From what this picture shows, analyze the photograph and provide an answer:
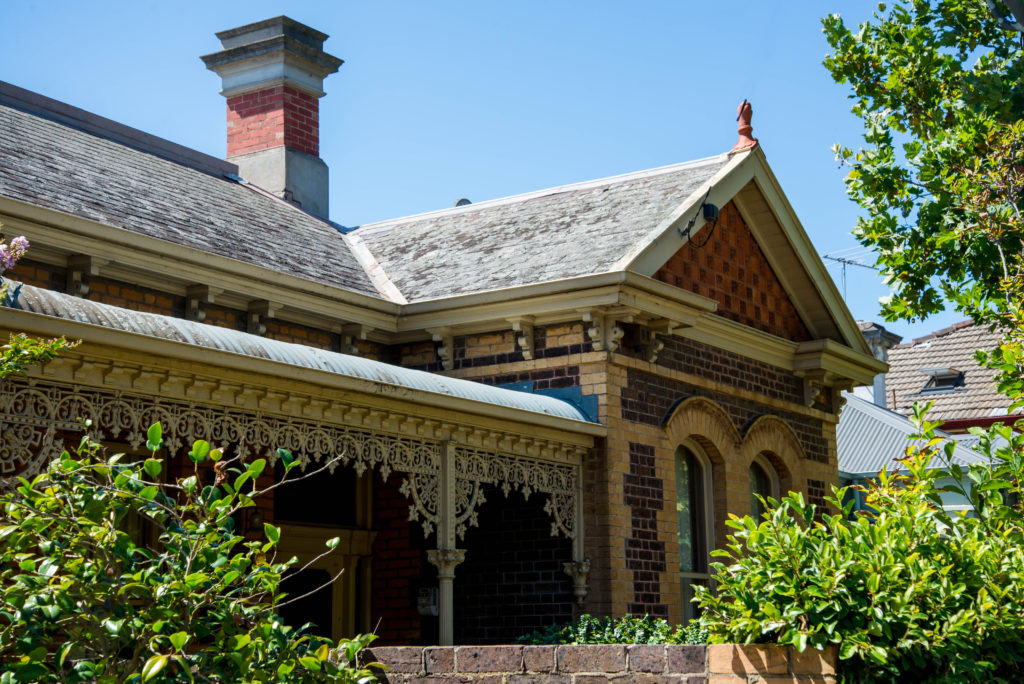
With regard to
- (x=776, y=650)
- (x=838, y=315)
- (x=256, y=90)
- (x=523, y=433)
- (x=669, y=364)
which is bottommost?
(x=776, y=650)

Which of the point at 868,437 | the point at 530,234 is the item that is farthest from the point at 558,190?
the point at 868,437

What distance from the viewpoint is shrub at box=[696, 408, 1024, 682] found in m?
6.63

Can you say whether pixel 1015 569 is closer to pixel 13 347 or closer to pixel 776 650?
pixel 776 650

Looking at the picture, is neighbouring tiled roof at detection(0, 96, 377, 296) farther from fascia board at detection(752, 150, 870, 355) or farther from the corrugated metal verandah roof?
fascia board at detection(752, 150, 870, 355)

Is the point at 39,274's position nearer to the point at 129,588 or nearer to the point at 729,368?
the point at 129,588

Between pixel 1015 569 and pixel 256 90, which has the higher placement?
pixel 256 90

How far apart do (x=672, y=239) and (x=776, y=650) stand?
7786 millimetres

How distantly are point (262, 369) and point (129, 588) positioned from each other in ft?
15.3

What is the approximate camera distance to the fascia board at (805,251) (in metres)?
16.1

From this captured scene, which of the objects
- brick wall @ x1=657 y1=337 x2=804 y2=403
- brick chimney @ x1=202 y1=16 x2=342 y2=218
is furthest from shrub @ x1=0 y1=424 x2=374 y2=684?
brick chimney @ x1=202 y1=16 x2=342 y2=218

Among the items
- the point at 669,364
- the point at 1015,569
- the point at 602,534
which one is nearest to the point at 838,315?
the point at 669,364

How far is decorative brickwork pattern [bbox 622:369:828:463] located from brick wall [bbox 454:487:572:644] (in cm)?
134

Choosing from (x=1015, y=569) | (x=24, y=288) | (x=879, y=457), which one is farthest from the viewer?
(x=879, y=457)

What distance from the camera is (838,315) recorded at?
Answer: 56.6 ft
